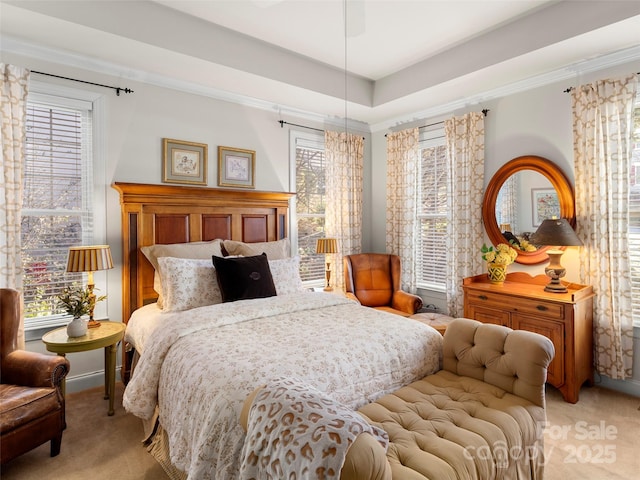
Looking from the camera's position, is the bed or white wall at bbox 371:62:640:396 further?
white wall at bbox 371:62:640:396

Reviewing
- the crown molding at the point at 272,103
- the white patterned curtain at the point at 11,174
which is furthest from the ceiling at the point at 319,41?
the white patterned curtain at the point at 11,174

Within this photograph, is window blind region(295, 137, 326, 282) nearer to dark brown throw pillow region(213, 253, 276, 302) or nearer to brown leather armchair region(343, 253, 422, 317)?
brown leather armchair region(343, 253, 422, 317)

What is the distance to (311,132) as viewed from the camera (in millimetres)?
4383

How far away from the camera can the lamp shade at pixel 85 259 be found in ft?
8.34

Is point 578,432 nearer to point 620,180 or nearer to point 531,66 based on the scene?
point 620,180

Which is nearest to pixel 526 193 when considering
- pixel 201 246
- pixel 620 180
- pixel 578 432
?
pixel 620 180

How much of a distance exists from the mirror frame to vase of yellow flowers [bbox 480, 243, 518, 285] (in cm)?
19

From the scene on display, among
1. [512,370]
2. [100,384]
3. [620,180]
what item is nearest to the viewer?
[512,370]

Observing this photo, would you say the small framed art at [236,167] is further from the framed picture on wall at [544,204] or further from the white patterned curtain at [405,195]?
the framed picture on wall at [544,204]

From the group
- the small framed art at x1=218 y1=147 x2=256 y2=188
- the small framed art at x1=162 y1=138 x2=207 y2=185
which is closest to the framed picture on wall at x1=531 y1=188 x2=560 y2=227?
the small framed art at x1=218 y1=147 x2=256 y2=188

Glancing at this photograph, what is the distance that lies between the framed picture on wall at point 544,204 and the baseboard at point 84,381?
4175 millimetres

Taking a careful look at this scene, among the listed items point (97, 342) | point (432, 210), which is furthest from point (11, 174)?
point (432, 210)

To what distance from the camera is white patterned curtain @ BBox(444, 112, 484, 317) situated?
12.4 feet

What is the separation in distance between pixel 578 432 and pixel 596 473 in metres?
0.44
